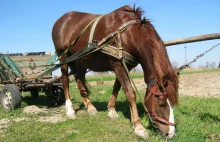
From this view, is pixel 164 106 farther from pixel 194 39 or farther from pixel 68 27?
pixel 68 27

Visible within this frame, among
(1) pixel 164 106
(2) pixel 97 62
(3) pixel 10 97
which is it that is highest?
(2) pixel 97 62

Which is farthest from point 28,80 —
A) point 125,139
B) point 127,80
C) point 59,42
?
point 125,139

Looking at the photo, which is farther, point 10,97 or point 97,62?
→ point 10,97

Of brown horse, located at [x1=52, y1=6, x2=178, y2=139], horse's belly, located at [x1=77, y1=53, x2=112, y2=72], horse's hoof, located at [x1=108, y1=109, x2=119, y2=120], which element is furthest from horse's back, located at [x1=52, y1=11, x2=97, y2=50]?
horse's hoof, located at [x1=108, y1=109, x2=119, y2=120]

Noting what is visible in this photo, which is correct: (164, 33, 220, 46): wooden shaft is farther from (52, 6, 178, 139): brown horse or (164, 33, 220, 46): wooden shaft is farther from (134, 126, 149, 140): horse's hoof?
(134, 126, 149, 140): horse's hoof

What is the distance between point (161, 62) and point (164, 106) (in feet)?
2.28

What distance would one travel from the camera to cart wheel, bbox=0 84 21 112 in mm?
7024

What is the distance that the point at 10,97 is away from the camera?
24.0ft

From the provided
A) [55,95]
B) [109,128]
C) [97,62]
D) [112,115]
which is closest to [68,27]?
[97,62]

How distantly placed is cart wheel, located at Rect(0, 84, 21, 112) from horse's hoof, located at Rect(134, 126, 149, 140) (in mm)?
3711

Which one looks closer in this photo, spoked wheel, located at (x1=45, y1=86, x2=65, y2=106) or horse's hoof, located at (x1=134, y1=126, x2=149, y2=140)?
horse's hoof, located at (x1=134, y1=126, x2=149, y2=140)

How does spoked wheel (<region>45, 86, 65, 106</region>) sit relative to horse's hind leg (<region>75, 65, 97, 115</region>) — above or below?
below

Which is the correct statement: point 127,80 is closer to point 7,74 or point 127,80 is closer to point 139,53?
point 139,53

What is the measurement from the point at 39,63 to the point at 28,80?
130 cm
